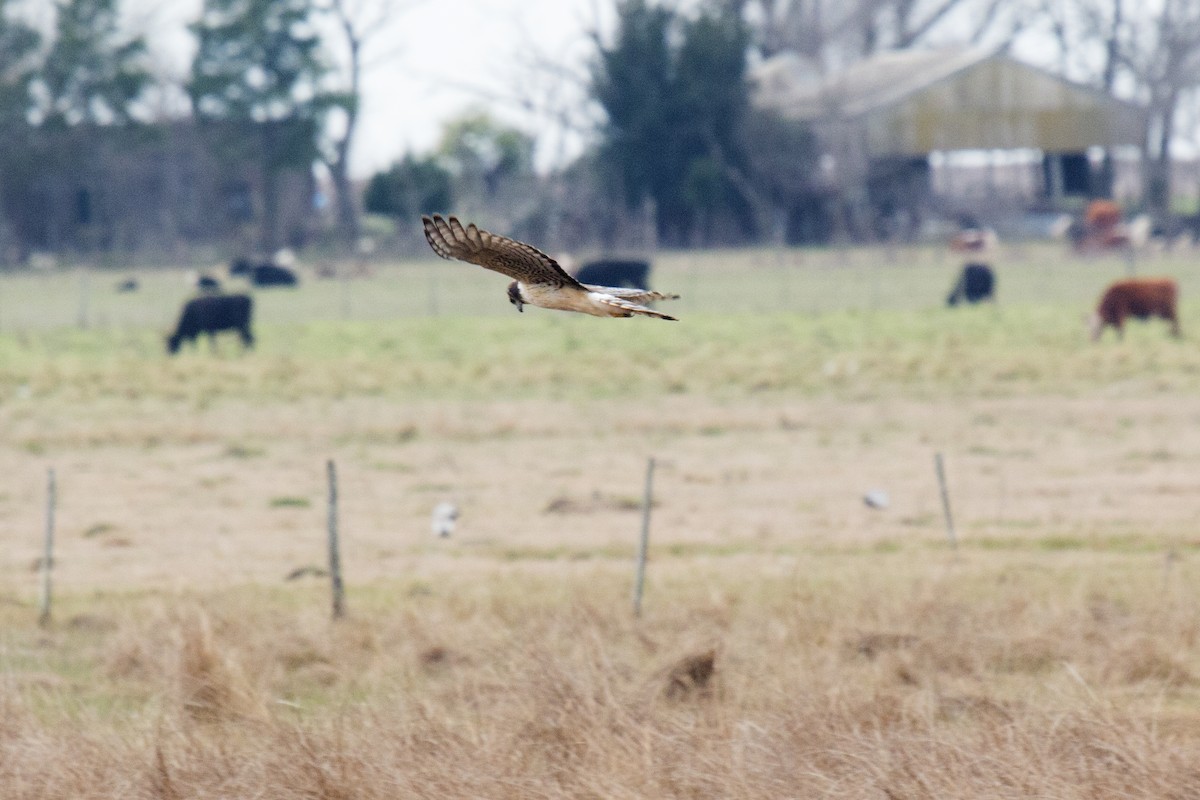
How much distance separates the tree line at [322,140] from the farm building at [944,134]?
1392mm

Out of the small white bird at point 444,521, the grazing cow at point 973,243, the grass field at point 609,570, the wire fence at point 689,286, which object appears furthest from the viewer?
the grazing cow at point 973,243

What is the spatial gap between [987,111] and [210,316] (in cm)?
4206

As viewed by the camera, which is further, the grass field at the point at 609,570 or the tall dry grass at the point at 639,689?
the grass field at the point at 609,570

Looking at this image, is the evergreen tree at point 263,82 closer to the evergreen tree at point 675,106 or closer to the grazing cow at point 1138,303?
the evergreen tree at point 675,106

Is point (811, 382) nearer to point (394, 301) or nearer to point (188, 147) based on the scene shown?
point (394, 301)

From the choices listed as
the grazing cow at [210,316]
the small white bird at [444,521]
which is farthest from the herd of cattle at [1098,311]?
the small white bird at [444,521]

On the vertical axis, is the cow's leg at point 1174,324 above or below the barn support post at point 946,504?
above

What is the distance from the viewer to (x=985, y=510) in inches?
580

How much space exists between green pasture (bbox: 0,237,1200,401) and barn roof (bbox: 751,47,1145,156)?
19.7 metres

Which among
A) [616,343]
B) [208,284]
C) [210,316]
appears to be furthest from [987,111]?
[210,316]

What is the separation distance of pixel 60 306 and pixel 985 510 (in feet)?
93.2

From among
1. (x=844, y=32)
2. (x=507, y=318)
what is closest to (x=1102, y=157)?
(x=844, y=32)

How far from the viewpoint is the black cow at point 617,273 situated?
41750 millimetres

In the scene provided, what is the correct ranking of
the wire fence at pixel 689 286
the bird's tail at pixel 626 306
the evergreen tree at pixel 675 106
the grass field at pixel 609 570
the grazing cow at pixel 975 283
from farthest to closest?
the evergreen tree at pixel 675 106, the wire fence at pixel 689 286, the grazing cow at pixel 975 283, the grass field at pixel 609 570, the bird's tail at pixel 626 306
